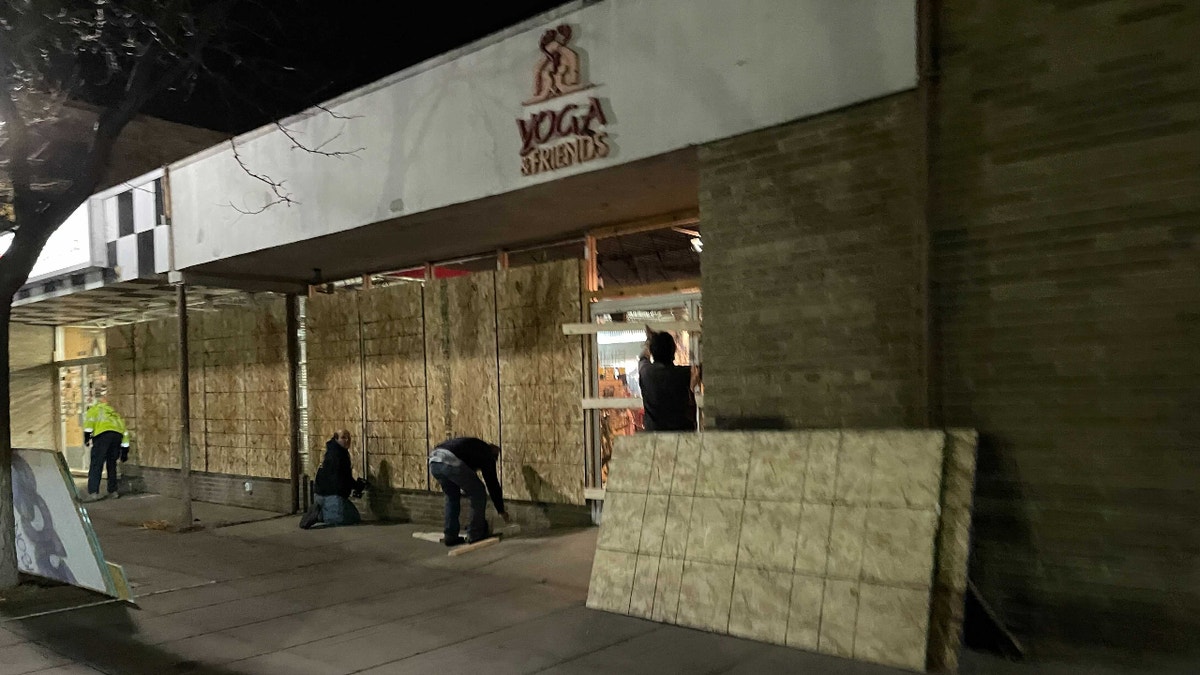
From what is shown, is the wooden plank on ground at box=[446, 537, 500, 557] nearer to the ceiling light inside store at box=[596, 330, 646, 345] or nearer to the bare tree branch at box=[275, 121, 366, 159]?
the ceiling light inside store at box=[596, 330, 646, 345]

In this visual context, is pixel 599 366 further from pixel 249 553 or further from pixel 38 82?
pixel 38 82

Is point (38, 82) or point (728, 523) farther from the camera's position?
point (38, 82)

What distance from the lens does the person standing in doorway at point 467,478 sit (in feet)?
27.4

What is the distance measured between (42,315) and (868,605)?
16.7 meters

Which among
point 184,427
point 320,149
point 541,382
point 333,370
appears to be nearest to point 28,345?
point 184,427

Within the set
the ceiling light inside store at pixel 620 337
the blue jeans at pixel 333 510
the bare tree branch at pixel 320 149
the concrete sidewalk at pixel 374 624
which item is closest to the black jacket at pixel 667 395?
the ceiling light inside store at pixel 620 337

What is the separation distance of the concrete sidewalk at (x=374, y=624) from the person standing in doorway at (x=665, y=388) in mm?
1536

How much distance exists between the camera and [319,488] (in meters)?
10.4

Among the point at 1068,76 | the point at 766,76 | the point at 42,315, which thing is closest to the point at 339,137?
the point at 766,76

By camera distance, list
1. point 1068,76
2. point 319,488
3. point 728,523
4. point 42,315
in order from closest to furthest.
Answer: point 1068,76 → point 728,523 → point 319,488 → point 42,315

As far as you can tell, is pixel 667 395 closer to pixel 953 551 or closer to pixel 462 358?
pixel 953 551

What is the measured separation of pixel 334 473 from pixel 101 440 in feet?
21.2

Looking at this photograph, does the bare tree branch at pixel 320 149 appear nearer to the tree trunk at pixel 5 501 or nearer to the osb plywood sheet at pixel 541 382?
the osb plywood sheet at pixel 541 382

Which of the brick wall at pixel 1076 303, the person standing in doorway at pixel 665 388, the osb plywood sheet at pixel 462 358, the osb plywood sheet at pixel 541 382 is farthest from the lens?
the osb plywood sheet at pixel 462 358
